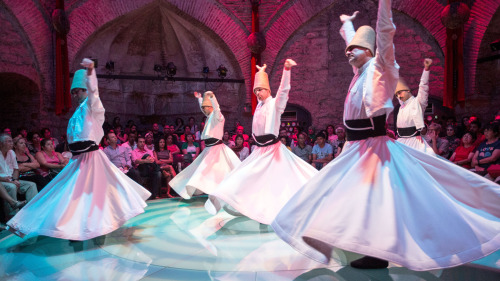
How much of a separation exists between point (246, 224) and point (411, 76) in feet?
29.2

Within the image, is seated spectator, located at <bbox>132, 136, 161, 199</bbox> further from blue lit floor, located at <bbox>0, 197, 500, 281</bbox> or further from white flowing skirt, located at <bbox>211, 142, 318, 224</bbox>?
white flowing skirt, located at <bbox>211, 142, 318, 224</bbox>

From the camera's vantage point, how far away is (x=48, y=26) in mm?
11062

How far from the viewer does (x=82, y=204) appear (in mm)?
4082

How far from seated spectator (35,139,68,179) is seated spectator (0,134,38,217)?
874 mm

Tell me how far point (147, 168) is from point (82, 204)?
161 inches

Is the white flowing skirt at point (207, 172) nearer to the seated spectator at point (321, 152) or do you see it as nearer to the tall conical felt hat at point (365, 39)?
the seated spectator at point (321, 152)

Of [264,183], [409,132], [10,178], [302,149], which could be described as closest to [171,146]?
[302,149]

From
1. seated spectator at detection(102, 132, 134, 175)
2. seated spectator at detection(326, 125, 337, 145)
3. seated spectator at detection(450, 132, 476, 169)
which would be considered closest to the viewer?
seated spectator at detection(450, 132, 476, 169)

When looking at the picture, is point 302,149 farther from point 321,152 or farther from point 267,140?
point 267,140

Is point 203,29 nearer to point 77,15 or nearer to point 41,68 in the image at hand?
point 77,15

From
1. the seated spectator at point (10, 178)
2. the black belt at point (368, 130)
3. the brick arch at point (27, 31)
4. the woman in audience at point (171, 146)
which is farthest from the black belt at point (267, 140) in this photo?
the brick arch at point (27, 31)

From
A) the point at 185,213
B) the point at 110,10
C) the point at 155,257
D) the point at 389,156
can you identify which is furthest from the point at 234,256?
the point at 110,10

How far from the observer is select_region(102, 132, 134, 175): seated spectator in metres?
7.83

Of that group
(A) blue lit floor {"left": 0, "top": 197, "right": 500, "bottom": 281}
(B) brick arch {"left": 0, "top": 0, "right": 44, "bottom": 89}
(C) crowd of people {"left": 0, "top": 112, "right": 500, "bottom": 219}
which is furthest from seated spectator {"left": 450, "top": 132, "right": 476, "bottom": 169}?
(B) brick arch {"left": 0, "top": 0, "right": 44, "bottom": 89}
